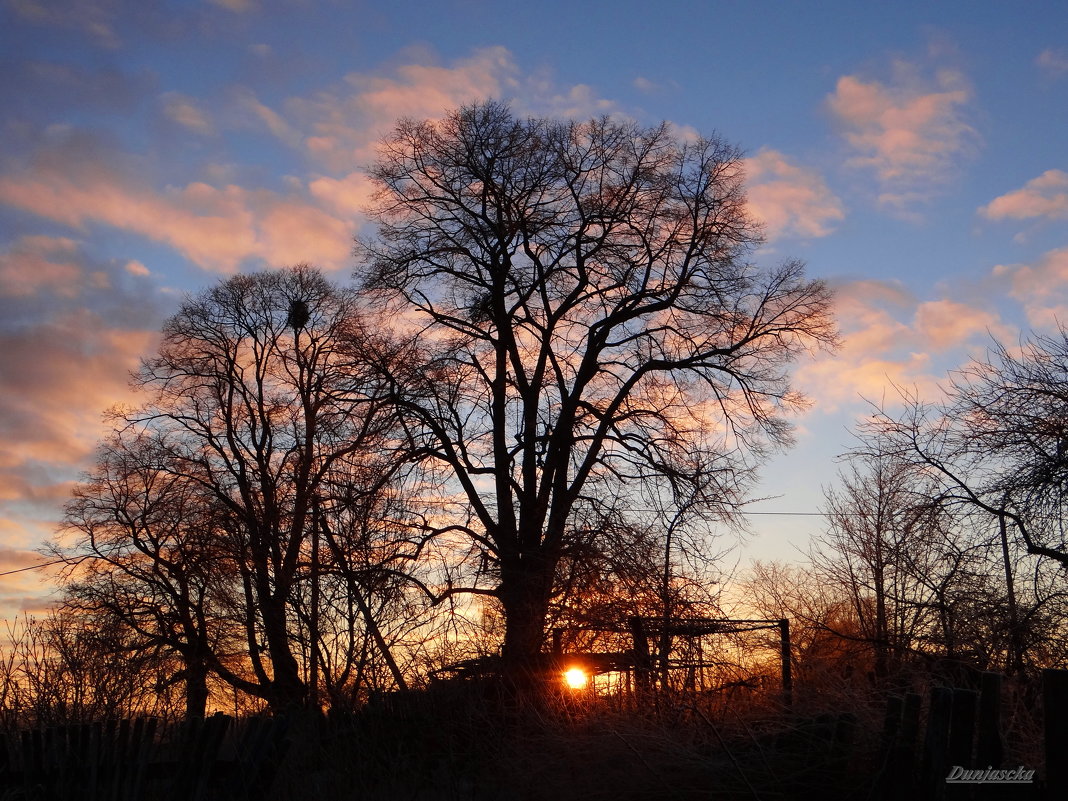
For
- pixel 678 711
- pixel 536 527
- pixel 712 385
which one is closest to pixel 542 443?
pixel 536 527

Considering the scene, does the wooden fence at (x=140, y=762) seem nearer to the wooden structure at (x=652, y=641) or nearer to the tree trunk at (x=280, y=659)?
the wooden structure at (x=652, y=641)

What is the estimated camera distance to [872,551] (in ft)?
101

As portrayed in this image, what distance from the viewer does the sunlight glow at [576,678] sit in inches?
617

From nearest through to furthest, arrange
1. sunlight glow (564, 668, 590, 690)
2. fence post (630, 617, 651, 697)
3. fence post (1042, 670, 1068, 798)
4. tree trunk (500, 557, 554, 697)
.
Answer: fence post (1042, 670, 1068, 798), fence post (630, 617, 651, 697), sunlight glow (564, 668, 590, 690), tree trunk (500, 557, 554, 697)

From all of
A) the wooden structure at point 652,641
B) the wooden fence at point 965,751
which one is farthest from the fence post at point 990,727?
the wooden structure at point 652,641

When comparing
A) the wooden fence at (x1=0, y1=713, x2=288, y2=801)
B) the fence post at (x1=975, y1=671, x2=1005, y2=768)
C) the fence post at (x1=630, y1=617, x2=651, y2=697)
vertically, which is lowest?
the wooden fence at (x1=0, y1=713, x2=288, y2=801)

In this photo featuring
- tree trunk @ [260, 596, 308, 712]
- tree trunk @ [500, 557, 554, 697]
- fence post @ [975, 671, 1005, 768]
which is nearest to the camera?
fence post @ [975, 671, 1005, 768]

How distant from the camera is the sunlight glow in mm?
15672

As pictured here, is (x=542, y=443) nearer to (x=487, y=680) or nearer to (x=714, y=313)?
(x=714, y=313)

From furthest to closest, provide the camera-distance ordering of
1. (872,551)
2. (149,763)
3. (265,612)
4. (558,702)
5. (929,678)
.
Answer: (872,551), (265,612), (558,702), (929,678), (149,763)

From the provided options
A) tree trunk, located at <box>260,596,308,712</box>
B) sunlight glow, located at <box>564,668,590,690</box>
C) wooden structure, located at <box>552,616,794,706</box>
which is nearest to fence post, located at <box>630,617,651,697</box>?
wooden structure, located at <box>552,616,794,706</box>

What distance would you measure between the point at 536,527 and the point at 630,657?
8.11m

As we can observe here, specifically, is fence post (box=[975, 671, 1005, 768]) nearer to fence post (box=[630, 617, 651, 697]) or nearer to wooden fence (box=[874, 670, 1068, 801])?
wooden fence (box=[874, 670, 1068, 801])

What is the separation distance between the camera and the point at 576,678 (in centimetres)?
1608
